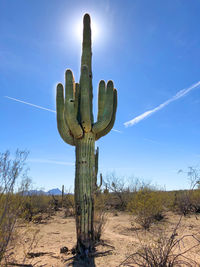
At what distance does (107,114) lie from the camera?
575 cm

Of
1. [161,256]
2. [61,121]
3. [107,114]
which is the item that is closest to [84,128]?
[107,114]

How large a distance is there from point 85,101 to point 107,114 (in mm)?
812

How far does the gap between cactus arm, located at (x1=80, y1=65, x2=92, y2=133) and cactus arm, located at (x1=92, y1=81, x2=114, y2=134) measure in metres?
0.26

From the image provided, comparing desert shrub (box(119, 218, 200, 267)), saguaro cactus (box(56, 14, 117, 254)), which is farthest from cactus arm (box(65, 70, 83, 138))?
desert shrub (box(119, 218, 200, 267))

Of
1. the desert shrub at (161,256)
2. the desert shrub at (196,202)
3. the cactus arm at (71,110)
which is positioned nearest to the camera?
the desert shrub at (161,256)

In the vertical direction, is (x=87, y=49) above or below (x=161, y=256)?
above

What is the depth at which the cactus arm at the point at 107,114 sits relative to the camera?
17.8 ft

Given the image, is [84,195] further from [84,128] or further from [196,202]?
[196,202]

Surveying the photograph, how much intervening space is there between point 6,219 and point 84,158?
6.73 ft

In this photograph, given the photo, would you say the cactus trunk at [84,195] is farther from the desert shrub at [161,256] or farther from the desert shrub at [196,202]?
the desert shrub at [196,202]

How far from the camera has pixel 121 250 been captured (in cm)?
510

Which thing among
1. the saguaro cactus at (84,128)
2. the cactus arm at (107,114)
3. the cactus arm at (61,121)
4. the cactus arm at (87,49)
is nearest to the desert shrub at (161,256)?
the saguaro cactus at (84,128)

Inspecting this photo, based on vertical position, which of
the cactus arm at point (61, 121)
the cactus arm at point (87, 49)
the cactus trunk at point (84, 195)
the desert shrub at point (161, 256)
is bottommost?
the desert shrub at point (161, 256)

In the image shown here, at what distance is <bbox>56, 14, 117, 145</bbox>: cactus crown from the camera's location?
204 inches
